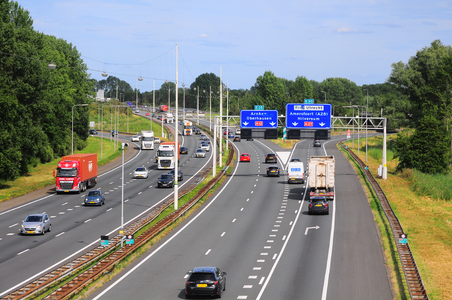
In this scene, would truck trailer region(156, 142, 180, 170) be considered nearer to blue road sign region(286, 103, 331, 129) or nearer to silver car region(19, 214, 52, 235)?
blue road sign region(286, 103, 331, 129)

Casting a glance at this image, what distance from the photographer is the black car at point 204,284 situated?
83.0 feet

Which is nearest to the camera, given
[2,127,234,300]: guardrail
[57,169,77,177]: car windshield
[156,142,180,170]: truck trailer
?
[2,127,234,300]: guardrail

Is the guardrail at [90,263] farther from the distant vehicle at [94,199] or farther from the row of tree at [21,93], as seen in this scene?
the row of tree at [21,93]

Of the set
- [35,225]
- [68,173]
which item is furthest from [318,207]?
[68,173]

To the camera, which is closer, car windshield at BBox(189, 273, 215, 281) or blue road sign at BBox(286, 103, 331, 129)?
car windshield at BBox(189, 273, 215, 281)

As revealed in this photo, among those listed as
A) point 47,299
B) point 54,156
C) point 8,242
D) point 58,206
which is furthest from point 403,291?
point 54,156

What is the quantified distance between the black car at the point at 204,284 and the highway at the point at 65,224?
918cm

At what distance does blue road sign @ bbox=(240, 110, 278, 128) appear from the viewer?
68438mm

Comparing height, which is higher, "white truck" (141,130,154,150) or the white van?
"white truck" (141,130,154,150)

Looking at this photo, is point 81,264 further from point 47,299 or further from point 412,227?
point 412,227

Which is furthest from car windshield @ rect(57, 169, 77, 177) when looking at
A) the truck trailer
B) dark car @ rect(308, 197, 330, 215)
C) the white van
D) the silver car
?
dark car @ rect(308, 197, 330, 215)

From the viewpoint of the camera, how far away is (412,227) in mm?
46000

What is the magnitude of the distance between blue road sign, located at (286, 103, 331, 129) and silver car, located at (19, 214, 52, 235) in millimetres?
35138

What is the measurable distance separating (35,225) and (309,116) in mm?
37922
